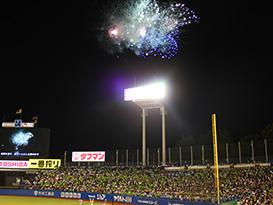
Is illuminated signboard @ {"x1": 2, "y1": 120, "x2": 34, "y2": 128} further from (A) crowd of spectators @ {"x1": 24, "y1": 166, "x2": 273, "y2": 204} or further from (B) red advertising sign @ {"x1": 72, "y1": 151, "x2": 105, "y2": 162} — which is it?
(B) red advertising sign @ {"x1": 72, "y1": 151, "x2": 105, "y2": 162}

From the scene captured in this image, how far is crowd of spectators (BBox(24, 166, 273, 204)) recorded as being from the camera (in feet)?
102

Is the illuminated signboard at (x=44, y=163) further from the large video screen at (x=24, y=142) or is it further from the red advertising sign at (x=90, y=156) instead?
the red advertising sign at (x=90, y=156)

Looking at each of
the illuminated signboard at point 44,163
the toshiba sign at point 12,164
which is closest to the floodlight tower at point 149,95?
the illuminated signboard at point 44,163

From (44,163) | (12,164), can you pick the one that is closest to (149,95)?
(44,163)

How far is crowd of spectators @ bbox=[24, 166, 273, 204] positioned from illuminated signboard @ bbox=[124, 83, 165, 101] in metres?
11.9

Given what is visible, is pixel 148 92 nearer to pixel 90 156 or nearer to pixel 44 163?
pixel 90 156

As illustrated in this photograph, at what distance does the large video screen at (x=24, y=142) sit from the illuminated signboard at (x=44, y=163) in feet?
3.81

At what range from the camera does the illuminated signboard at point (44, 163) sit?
2090 inches

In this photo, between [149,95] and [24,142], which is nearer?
[149,95]

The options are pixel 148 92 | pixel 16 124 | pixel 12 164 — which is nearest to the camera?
pixel 148 92

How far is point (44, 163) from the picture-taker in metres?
53.7

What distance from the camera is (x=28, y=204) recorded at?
38.7 meters

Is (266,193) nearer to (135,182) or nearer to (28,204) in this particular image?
(135,182)

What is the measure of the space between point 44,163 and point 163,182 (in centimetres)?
A: 2391
